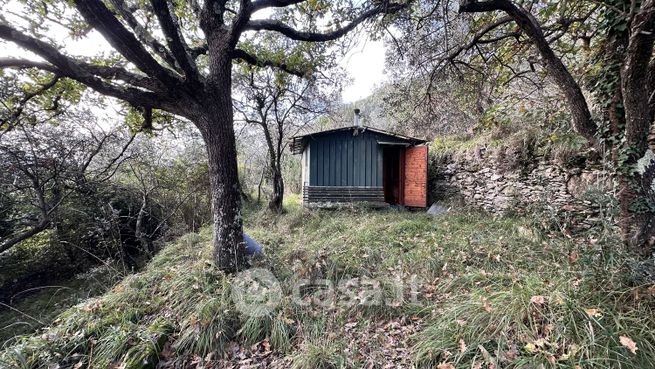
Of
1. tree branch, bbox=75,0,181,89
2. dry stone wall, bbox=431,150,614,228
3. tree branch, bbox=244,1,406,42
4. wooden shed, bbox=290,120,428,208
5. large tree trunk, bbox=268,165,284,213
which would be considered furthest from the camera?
large tree trunk, bbox=268,165,284,213

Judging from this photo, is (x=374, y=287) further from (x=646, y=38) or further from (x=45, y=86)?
(x=45, y=86)

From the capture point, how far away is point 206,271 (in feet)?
10.4

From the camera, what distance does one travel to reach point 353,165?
833 centimetres

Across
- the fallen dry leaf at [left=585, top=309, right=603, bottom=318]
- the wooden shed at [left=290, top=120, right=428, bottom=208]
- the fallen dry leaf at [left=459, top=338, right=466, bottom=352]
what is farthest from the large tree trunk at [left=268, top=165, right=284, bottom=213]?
the fallen dry leaf at [left=585, top=309, right=603, bottom=318]

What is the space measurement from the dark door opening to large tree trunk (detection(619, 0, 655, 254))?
6.80 metres

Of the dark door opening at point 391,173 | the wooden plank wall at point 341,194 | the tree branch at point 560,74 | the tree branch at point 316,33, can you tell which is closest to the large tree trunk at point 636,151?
the tree branch at point 560,74

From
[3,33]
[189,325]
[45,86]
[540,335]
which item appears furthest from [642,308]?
[45,86]

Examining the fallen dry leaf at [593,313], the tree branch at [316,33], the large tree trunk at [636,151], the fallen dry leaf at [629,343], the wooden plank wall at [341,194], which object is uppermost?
the tree branch at [316,33]

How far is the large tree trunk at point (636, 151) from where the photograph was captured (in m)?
2.07

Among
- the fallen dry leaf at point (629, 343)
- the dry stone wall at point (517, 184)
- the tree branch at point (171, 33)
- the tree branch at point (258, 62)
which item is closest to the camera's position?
the fallen dry leaf at point (629, 343)

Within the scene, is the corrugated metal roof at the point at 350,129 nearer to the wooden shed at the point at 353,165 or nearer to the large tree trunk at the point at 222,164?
the wooden shed at the point at 353,165

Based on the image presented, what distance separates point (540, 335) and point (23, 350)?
417 centimetres

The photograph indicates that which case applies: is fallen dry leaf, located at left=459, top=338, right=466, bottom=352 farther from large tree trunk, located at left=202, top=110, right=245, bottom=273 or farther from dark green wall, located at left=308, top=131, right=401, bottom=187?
dark green wall, located at left=308, top=131, right=401, bottom=187

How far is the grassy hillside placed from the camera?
6.04 ft
